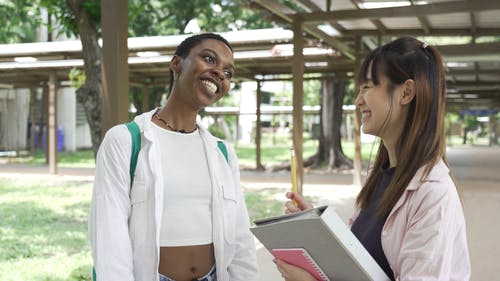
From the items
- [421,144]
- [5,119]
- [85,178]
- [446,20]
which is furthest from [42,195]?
[5,119]

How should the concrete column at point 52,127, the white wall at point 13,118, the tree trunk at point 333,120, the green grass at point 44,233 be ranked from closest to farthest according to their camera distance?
the green grass at point 44,233 → the concrete column at point 52,127 → the tree trunk at point 333,120 → the white wall at point 13,118

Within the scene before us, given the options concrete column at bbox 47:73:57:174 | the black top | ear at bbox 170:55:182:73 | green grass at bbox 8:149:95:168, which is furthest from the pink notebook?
green grass at bbox 8:149:95:168

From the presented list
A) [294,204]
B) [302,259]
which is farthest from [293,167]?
[302,259]

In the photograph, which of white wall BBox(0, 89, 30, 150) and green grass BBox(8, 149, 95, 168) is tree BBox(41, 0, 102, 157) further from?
white wall BBox(0, 89, 30, 150)

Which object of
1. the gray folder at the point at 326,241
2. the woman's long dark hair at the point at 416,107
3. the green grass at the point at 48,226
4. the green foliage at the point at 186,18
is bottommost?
the green grass at the point at 48,226

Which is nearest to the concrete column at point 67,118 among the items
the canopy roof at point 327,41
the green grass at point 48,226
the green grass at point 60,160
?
the green grass at point 60,160

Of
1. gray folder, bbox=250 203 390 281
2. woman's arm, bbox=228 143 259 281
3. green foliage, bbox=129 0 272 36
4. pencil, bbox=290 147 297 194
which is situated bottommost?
woman's arm, bbox=228 143 259 281

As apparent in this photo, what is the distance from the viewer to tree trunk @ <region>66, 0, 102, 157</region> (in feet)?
12.0

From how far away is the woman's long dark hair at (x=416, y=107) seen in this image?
1.44 metres

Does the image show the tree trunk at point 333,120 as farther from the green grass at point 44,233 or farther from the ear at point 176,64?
the ear at point 176,64

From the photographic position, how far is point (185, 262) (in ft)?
5.95

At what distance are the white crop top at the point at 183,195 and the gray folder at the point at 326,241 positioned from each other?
412 millimetres

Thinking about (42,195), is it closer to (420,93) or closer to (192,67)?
(192,67)

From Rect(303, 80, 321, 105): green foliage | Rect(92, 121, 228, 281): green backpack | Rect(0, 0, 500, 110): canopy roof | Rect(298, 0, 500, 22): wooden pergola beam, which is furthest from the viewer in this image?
Rect(303, 80, 321, 105): green foliage
